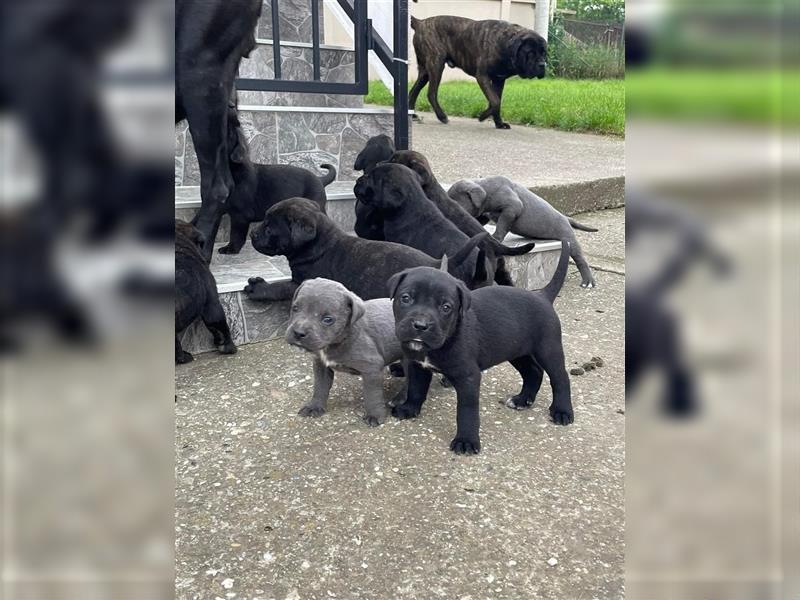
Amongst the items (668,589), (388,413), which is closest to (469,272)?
(388,413)

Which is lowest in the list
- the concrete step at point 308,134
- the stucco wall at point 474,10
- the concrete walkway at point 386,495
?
the concrete walkway at point 386,495

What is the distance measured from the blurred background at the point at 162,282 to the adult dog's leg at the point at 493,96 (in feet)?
37.7

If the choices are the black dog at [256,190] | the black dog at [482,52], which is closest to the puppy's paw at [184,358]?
the black dog at [256,190]

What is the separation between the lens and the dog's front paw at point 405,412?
3197mm

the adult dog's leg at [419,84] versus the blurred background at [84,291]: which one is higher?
the adult dog's leg at [419,84]

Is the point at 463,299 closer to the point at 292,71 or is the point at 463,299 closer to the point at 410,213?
the point at 410,213

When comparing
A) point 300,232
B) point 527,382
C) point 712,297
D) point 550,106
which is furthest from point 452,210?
point 550,106

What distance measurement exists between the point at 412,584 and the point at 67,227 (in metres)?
1.91

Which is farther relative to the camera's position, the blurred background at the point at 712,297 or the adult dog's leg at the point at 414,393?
the adult dog's leg at the point at 414,393

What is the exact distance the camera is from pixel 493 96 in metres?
11.8

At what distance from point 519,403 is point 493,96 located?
935 cm

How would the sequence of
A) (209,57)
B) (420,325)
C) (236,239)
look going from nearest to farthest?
(420,325) → (209,57) → (236,239)

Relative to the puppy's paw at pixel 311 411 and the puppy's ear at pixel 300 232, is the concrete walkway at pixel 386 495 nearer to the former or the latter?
the puppy's paw at pixel 311 411

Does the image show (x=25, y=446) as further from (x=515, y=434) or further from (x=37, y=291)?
(x=515, y=434)
